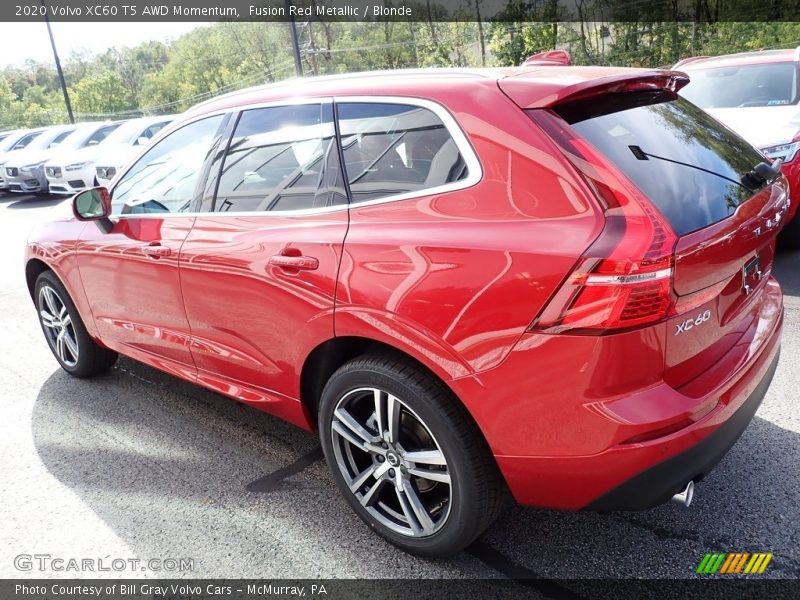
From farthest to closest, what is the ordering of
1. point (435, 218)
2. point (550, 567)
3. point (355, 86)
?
1. point (355, 86)
2. point (550, 567)
3. point (435, 218)

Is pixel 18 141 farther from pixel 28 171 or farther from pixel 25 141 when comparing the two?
pixel 28 171

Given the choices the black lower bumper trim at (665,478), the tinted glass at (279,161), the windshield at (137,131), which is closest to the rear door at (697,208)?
the black lower bumper trim at (665,478)

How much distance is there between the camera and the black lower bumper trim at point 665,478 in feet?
6.52

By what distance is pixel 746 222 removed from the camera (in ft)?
7.47

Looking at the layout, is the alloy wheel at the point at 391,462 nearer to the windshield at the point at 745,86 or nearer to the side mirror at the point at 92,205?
the side mirror at the point at 92,205

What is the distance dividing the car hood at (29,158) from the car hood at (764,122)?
53.8ft

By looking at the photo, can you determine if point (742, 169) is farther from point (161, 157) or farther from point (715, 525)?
point (161, 157)

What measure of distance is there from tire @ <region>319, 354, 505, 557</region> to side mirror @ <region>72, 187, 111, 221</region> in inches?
77.2

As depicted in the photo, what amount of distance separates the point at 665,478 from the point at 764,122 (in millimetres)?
5420

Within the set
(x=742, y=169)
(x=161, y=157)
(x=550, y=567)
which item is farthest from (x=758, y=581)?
(x=161, y=157)

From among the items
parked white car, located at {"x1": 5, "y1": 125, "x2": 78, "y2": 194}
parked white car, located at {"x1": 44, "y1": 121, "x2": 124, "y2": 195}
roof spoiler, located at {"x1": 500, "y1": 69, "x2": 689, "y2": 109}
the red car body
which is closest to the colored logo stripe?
roof spoiler, located at {"x1": 500, "y1": 69, "x2": 689, "y2": 109}

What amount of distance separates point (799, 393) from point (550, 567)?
2016 mm

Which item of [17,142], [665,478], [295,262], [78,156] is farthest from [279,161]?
[17,142]

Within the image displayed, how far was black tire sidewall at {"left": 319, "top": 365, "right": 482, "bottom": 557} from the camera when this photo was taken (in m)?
2.24
